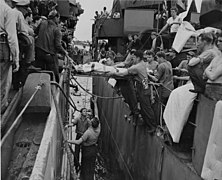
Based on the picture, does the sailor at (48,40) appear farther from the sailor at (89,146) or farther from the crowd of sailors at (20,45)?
the sailor at (89,146)

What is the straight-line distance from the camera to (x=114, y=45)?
25.8 metres

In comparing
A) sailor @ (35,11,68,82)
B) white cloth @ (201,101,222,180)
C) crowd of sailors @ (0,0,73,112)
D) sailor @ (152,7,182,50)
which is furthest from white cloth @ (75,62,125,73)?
white cloth @ (201,101,222,180)

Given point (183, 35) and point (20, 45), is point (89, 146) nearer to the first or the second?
point (183, 35)

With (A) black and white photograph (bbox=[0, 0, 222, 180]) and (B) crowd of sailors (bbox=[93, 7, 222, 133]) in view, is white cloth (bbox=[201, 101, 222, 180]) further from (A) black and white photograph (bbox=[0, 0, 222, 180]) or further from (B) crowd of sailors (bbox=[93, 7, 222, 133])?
(B) crowd of sailors (bbox=[93, 7, 222, 133])

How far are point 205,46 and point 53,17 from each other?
4.40 m

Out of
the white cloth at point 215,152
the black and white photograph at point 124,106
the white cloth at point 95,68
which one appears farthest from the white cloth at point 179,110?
the white cloth at point 95,68

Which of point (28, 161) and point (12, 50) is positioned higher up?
point (12, 50)

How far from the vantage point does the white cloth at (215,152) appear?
16.6 ft

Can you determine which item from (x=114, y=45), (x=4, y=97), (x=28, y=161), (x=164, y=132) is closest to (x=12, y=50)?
(x=4, y=97)

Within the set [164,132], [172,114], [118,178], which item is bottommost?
[118,178]

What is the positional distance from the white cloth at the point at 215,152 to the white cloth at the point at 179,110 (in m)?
1.58

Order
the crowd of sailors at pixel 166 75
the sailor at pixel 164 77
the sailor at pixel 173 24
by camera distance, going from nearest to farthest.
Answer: the crowd of sailors at pixel 166 75 → the sailor at pixel 164 77 → the sailor at pixel 173 24

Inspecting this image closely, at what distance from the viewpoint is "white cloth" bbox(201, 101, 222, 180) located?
5.06 m

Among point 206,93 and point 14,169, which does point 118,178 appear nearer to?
point 206,93
